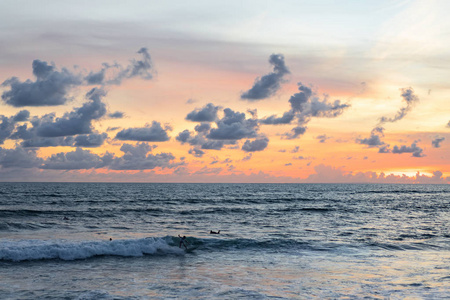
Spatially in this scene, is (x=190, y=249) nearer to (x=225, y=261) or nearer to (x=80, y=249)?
(x=225, y=261)

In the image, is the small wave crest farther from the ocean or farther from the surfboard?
the surfboard

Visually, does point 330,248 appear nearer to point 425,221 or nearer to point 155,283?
point 155,283

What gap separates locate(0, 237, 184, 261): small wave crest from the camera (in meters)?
28.8

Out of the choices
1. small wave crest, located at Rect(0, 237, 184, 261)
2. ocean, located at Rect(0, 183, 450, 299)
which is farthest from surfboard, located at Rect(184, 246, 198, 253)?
small wave crest, located at Rect(0, 237, 184, 261)

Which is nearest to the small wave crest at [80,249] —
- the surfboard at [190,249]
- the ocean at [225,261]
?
the ocean at [225,261]

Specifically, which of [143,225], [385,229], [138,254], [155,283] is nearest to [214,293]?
[155,283]

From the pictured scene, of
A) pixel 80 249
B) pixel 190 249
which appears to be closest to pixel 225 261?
pixel 190 249

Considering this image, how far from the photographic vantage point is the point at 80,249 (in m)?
30.5

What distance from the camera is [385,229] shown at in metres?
47.0

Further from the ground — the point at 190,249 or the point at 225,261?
the point at 225,261

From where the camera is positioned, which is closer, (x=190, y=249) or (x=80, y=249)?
(x=80, y=249)

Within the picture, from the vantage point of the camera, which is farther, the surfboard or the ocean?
the surfboard

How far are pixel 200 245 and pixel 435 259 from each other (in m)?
19.7

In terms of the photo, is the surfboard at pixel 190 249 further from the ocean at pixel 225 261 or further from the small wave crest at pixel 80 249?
the small wave crest at pixel 80 249
